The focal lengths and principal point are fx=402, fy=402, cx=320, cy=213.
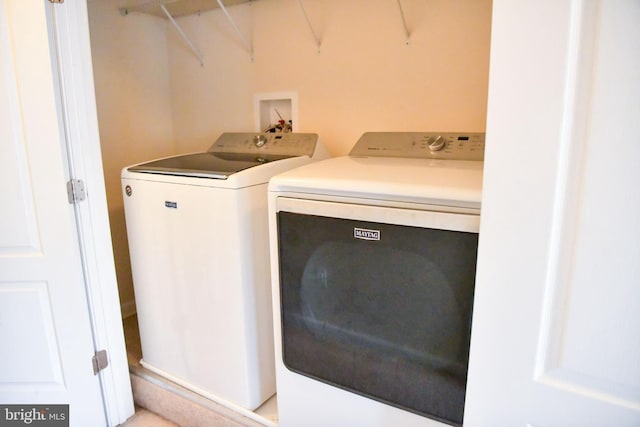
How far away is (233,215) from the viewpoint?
4.80 ft

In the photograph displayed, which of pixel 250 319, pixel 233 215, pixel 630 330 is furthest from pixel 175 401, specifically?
pixel 630 330

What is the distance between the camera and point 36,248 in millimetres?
1572

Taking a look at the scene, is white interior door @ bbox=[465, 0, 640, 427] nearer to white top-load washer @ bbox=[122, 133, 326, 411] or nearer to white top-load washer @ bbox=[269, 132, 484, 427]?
white top-load washer @ bbox=[269, 132, 484, 427]

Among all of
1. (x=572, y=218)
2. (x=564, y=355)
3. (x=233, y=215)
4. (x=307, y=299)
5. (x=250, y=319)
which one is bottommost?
(x=250, y=319)

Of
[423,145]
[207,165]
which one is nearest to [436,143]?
[423,145]

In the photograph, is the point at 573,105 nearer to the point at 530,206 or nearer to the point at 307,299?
the point at 530,206

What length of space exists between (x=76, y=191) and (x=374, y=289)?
122 centimetres

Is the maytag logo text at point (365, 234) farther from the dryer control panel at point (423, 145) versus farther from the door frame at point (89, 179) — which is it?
A: the door frame at point (89, 179)

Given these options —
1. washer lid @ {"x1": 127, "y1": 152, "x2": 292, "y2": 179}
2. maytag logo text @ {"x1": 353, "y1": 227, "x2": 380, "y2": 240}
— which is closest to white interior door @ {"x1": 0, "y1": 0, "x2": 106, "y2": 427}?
washer lid @ {"x1": 127, "y1": 152, "x2": 292, "y2": 179}

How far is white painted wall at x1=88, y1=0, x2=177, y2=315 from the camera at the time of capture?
7.36ft

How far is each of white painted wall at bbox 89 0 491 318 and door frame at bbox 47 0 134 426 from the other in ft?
2.52

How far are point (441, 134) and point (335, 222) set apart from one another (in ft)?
2.33

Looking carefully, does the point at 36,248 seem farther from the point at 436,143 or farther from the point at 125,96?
the point at 436,143

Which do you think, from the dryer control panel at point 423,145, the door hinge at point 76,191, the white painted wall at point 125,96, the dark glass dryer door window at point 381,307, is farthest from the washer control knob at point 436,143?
the white painted wall at point 125,96
